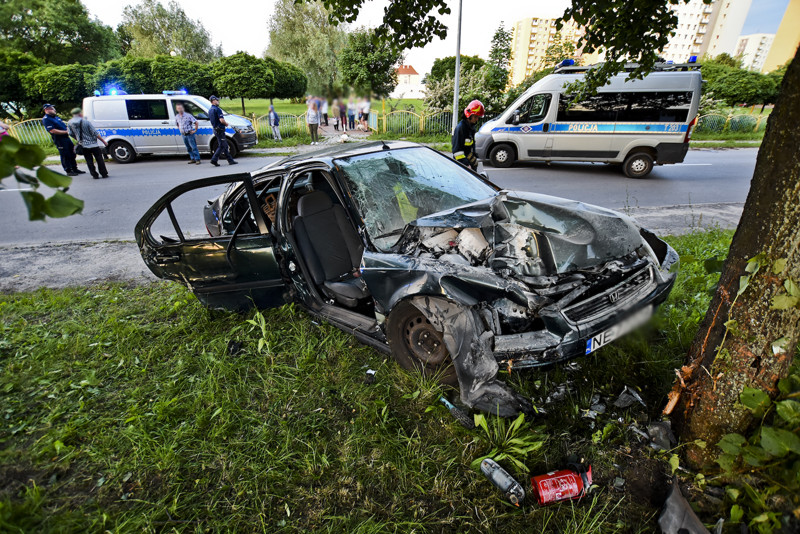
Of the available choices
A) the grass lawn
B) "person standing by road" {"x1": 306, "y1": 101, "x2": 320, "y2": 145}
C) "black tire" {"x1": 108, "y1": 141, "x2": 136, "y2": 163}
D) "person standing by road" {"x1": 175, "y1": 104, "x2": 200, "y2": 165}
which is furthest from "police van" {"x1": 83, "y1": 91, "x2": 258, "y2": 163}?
the grass lawn

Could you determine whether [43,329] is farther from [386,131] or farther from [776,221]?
[386,131]

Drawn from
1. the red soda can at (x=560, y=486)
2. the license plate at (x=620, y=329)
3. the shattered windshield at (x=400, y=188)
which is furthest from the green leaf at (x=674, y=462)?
the shattered windshield at (x=400, y=188)

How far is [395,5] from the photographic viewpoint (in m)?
3.12

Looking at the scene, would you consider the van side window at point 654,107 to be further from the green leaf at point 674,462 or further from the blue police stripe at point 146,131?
the blue police stripe at point 146,131

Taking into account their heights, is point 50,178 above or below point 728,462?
above

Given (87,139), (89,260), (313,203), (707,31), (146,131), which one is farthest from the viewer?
(707,31)

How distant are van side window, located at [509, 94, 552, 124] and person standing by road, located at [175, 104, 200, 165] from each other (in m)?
8.97

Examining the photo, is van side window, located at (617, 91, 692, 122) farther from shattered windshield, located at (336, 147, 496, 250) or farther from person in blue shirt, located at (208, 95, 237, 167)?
person in blue shirt, located at (208, 95, 237, 167)

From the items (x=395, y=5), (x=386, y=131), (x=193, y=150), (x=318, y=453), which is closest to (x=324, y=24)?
(x=386, y=131)

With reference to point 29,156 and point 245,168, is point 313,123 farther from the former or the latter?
point 29,156

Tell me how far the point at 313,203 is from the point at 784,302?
2951 mm

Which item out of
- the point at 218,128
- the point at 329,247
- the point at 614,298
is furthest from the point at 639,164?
the point at 218,128

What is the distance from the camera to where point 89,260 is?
5.30m

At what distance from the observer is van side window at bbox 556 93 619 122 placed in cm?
892
